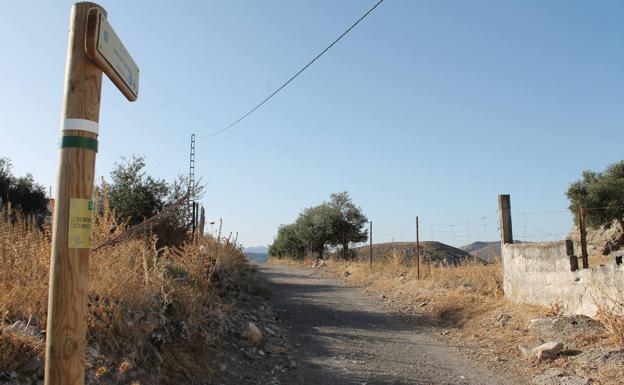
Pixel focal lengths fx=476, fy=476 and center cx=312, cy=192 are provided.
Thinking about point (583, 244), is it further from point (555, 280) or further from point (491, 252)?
point (491, 252)

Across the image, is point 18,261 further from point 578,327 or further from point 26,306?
point 578,327

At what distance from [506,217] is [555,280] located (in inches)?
93.9

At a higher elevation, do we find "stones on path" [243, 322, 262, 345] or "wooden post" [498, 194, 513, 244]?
"wooden post" [498, 194, 513, 244]

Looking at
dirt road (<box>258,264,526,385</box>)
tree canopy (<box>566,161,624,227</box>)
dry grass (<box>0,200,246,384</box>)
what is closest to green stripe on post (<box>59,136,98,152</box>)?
dry grass (<box>0,200,246,384</box>)

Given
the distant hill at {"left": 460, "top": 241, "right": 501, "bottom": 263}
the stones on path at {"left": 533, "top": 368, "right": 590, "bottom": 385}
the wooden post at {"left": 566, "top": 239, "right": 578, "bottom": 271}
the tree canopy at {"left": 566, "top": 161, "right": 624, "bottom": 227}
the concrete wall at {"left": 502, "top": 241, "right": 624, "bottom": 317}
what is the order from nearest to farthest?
the stones on path at {"left": 533, "top": 368, "right": 590, "bottom": 385} → the concrete wall at {"left": 502, "top": 241, "right": 624, "bottom": 317} → the wooden post at {"left": 566, "top": 239, "right": 578, "bottom": 271} → the distant hill at {"left": 460, "top": 241, "right": 501, "bottom": 263} → the tree canopy at {"left": 566, "top": 161, "right": 624, "bottom": 227}

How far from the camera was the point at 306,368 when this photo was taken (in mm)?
6414

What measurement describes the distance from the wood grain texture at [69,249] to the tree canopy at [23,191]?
26.9 m

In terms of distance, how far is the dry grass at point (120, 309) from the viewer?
13.5ft

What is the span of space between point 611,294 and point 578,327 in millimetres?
698

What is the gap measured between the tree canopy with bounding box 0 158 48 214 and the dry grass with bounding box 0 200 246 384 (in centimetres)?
2346

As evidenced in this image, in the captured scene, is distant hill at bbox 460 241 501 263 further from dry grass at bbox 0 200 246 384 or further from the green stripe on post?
the green stripe on post

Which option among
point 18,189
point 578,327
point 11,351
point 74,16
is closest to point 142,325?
point 11,351

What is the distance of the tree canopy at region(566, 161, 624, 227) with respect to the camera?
2341 cm

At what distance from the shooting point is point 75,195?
7.27ft
